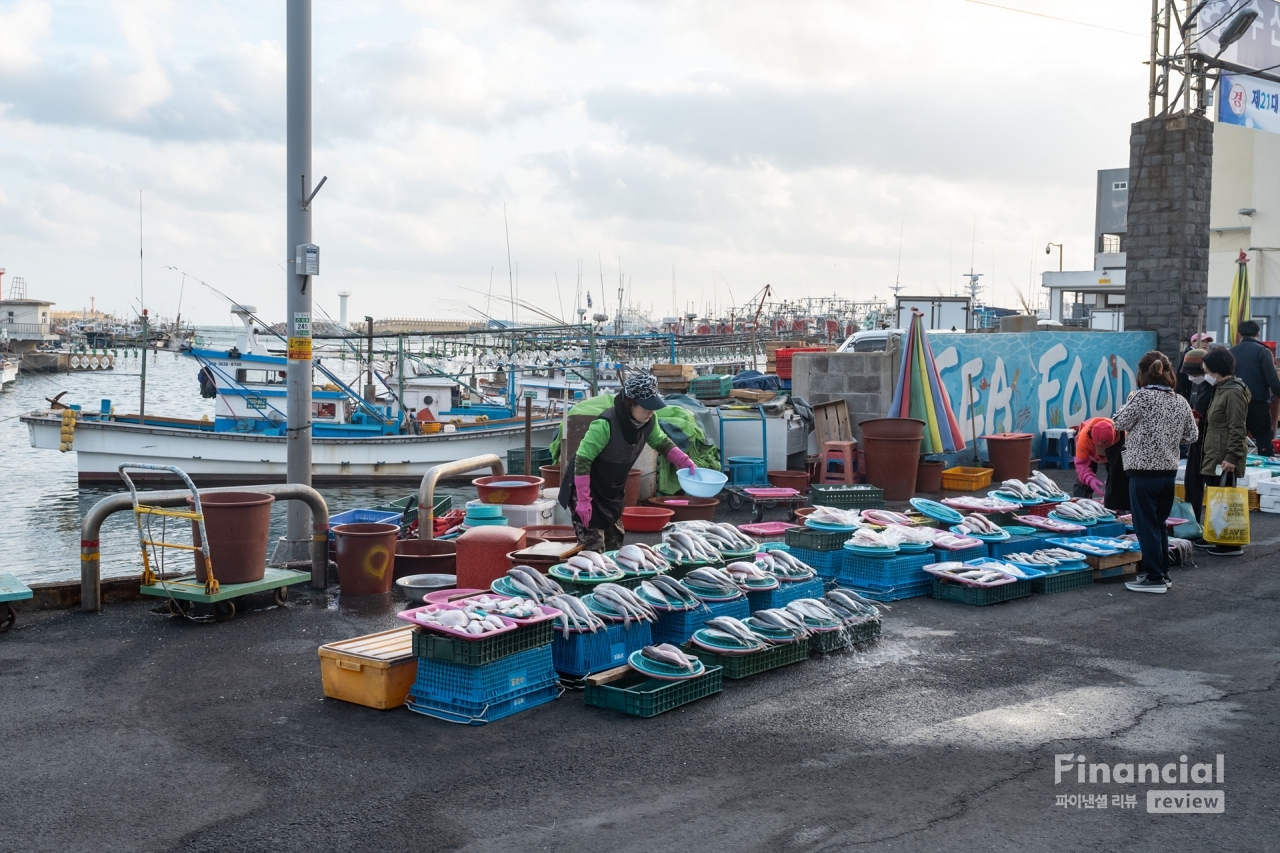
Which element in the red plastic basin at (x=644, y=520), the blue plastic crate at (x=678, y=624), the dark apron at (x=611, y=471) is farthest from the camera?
the red plastic basin at (x=644, y=520)

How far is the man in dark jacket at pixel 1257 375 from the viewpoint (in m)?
11.8

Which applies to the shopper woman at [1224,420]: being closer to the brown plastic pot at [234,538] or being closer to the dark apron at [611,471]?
the dark apron at [611,471]

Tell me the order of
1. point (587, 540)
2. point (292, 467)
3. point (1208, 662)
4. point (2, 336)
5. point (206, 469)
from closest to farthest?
1. point (1208, 662)
2. point (587, 540)
3. point (292, 467)
4. point (206, 469)
5. point (2, 336)

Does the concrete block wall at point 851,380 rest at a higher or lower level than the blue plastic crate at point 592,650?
higher

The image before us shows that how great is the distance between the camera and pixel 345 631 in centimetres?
763

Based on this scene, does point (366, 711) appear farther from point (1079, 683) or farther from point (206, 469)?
point (206, 469)

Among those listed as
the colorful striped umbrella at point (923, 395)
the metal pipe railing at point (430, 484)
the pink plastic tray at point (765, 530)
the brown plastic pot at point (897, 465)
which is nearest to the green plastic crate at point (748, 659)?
the metal pipe railing at point (430, 484)

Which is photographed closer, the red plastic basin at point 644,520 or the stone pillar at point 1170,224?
the red plastic basin at point 644,520

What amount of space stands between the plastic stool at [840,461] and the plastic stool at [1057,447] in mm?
4461

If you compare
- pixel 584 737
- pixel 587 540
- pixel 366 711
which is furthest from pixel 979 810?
pixel 587 540

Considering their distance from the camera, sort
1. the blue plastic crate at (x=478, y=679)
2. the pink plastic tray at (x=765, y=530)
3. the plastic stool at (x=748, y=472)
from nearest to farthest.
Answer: the blue plastic crate at (x=478, y=679), the pink plastic tray at (x=765, y=530), the plastic stool at (x=748, y=472)

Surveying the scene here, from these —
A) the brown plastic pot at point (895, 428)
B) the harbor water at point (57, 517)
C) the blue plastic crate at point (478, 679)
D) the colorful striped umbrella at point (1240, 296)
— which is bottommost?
the harbor water at point (57, 517)

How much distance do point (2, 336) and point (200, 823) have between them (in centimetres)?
13241

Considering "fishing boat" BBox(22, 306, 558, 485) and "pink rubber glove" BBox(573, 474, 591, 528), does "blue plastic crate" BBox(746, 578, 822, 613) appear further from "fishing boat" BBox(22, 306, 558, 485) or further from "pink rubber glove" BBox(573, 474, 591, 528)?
"fishing boat" BBox(22, 306, 558, 485)
